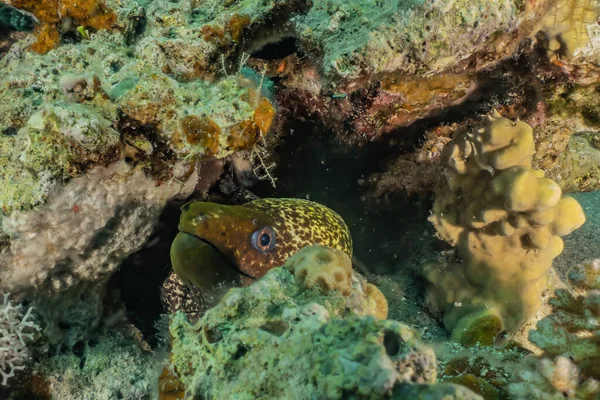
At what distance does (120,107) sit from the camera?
2.74m

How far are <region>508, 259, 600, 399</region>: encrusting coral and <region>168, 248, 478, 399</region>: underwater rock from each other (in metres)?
0.73

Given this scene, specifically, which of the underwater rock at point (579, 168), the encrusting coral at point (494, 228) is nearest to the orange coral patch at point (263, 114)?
the encrusting coral at point (494, 228)

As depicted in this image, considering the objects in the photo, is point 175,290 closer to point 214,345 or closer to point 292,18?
point 214,345

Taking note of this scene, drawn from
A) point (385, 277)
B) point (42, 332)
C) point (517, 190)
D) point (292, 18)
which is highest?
point (292, 18)

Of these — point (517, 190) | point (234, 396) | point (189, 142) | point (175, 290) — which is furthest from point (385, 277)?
point (234, 396)

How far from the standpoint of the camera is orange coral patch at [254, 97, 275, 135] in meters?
2.88

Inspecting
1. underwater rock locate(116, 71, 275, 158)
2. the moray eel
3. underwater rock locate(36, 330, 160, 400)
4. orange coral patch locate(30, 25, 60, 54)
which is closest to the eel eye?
the moray eel

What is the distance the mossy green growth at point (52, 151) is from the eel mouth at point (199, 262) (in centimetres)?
80

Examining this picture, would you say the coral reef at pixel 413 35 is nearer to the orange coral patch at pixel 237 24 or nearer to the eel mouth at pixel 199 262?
the orange coral patch at pixel 237 24

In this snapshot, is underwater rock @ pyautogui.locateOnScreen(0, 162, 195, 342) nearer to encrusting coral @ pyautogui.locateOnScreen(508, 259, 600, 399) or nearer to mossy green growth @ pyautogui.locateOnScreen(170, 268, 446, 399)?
mossy green growth @ pyautogui.locateOnScreen(170, 268, 446, 399)

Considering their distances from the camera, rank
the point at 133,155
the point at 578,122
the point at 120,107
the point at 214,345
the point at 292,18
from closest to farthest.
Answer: the point at 214,345
the point at 120,107
the point at 133,155
the point at 292,18
the point at 578,122

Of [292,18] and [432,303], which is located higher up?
[292,18]

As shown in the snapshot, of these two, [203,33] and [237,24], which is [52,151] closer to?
[203,33]

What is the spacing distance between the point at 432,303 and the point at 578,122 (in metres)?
2.04
